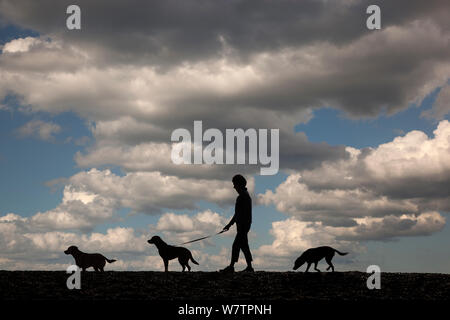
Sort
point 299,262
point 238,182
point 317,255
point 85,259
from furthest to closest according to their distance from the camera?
point 238,182 < point 85,259 < point 299,262 < point 317,255

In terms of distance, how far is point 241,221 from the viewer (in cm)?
2022

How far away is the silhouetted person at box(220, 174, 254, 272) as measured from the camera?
785 inches

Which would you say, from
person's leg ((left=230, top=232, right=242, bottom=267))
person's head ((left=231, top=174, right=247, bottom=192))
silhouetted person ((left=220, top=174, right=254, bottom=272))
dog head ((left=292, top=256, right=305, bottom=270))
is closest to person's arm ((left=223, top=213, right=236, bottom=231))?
silhouetted person ((left=220, top=174, right=254, bottom=272))

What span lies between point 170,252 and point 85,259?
3065mm

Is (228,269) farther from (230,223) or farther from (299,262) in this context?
(299,262)

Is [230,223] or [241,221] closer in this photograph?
[241,221]

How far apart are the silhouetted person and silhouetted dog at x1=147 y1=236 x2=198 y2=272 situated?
1.58m

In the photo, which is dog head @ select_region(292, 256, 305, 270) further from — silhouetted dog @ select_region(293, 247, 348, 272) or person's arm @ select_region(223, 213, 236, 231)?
person's arm @ select_region(223, 213, 236, 231)

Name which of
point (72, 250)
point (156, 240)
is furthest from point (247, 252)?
point (72, 250)
